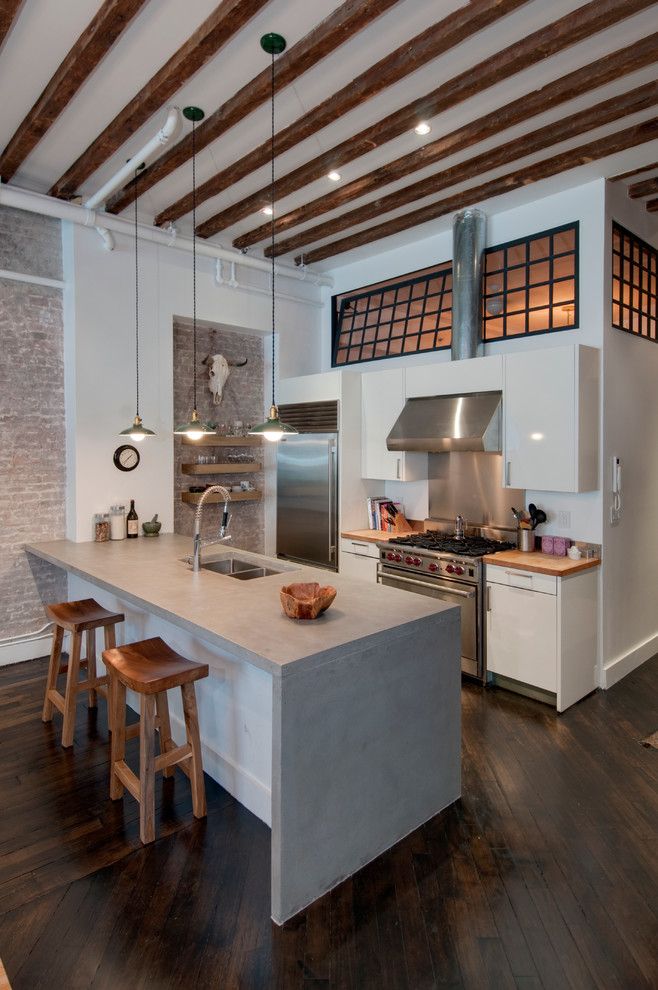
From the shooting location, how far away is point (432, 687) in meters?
2.64

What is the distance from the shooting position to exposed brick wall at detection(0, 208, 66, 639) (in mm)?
4281

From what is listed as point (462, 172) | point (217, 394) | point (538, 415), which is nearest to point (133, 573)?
point (217, 394)

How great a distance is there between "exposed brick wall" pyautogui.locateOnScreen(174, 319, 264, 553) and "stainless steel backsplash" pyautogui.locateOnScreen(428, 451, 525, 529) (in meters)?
1.81

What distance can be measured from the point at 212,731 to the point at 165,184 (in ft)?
12.0

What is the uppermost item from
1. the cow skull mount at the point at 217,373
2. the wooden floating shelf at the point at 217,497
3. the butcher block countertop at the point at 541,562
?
the cow skull mount at the point at 217,373

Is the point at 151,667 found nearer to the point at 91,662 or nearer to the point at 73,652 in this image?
the point at 73,652

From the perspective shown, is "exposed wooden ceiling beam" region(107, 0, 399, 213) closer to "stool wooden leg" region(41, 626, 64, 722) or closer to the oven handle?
"stool wooden leg" region(41, 626, 64, 722)

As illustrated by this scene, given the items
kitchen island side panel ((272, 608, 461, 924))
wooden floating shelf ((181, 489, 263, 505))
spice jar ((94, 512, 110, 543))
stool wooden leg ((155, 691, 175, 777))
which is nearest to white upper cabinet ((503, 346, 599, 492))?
kitchen island side panel ((272, 608, 461, 924))

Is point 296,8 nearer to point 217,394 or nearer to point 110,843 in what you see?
point 217,394

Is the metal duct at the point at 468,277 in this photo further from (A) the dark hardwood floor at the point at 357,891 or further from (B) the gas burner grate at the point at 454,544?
(A) the dark hardwood floor at the point at 357,891

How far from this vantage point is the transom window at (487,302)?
4250 mm

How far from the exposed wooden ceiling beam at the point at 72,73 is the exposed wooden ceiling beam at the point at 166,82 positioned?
28cm

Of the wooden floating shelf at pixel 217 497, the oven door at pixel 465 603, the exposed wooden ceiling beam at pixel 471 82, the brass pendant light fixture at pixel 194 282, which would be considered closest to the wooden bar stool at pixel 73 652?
the brass pendant light fixture at pixel 194 282

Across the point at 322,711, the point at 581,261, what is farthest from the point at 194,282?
the point at 322,711
